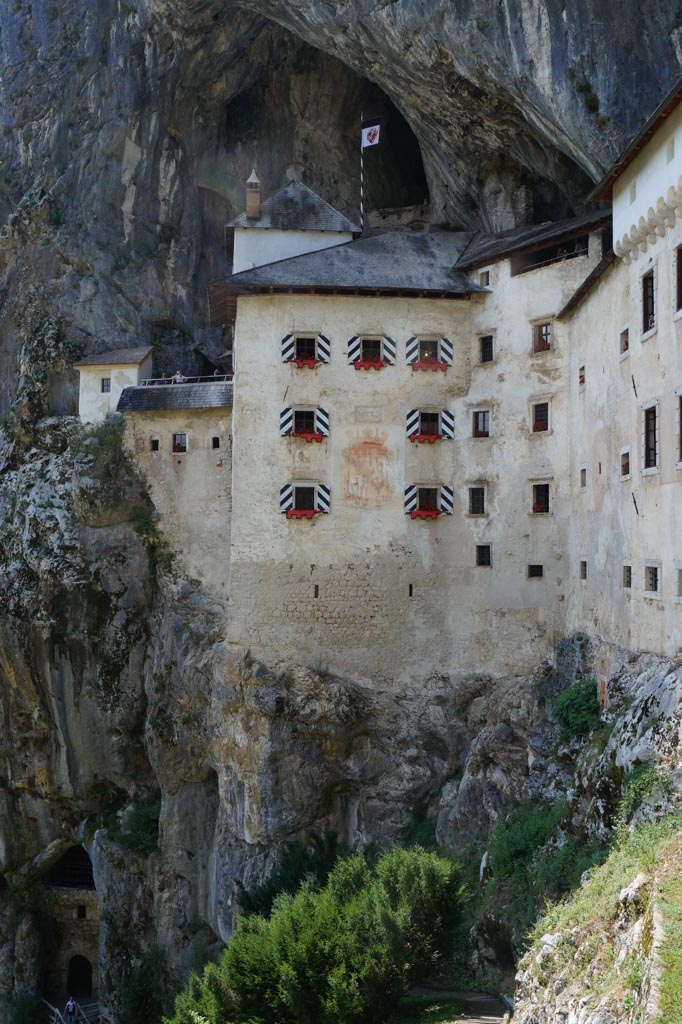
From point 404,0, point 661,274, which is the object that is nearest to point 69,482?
point 404,0

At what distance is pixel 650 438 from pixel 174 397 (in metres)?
20.8

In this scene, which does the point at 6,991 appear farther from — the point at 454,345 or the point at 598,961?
the point at 598,961

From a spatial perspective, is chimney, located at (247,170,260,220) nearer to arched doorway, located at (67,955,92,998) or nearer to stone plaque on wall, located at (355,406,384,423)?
stone plaque on wall, located at (355,406,384,423)

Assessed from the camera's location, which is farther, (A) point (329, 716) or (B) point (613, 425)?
(A) point (329, 716)

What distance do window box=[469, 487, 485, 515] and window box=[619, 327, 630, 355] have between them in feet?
29.6

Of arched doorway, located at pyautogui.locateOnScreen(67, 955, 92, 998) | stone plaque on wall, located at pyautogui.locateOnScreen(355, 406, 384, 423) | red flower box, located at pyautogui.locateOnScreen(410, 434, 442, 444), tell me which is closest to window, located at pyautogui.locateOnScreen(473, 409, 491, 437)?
red flower box, located at pyautogui.locateOnScreen(410, 434, 442, 444)

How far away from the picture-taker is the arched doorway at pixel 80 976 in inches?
1756

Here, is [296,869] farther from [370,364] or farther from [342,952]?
[370,364]

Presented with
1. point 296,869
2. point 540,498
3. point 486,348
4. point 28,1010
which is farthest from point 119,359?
point 28,1010

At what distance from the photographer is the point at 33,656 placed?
39781mm

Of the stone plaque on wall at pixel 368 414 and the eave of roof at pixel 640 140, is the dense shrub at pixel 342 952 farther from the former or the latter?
the eave of roof at pixel 640 140

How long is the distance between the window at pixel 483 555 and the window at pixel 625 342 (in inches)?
381

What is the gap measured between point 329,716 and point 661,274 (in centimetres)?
1771

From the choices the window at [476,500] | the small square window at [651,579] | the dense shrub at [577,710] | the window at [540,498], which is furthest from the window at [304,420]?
the small square window at [651,579]
